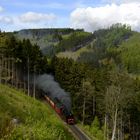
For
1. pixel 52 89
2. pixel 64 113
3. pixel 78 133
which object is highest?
pixel 52 89

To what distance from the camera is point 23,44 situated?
123438 millimetres

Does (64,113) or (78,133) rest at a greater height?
(64,113)

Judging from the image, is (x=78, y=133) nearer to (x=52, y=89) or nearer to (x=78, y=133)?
(x=78, y=133)

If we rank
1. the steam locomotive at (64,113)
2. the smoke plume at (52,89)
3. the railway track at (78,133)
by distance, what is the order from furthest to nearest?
the smoke plume at (52,89)
the steam locomotive at (64,113)
the railway track at (78,133)

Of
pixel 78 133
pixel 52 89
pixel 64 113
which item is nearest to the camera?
pixel 78 133

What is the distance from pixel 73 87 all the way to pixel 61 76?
10.0m

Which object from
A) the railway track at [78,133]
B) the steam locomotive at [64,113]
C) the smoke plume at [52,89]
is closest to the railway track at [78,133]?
the railway track at [78,133]

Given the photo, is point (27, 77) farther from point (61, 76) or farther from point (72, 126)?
point (72, 126)

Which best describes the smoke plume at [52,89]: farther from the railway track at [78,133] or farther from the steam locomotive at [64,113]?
the railway track at [78,133]

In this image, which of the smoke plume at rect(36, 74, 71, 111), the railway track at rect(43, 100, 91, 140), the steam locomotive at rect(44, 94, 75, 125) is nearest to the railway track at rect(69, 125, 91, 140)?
the railway track at rect(43, 100, 91, 140)

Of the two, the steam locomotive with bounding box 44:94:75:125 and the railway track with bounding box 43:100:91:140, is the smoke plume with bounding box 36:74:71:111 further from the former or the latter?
the railway track with bounding box 43:100:91:140

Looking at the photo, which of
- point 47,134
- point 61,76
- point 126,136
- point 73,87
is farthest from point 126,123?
point 47,134

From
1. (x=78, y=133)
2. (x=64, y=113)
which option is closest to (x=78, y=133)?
(x=78, y=133)

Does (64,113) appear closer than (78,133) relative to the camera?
No
